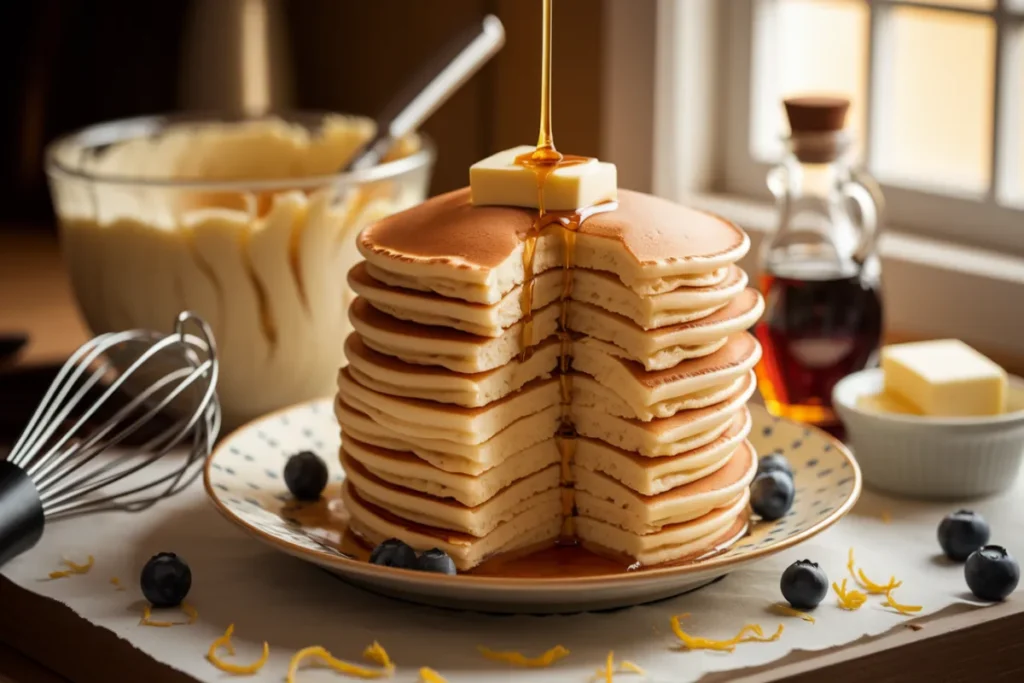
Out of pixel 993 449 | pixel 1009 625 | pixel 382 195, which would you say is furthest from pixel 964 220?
pixel 1009 625

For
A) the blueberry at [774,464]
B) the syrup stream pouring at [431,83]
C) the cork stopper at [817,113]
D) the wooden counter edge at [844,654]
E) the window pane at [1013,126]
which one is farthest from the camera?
the window pane at [1013,126]

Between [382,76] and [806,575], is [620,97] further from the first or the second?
[806,575]

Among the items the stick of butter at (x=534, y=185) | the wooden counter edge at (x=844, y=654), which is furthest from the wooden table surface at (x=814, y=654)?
the stick of butter at (x=534, y=185)

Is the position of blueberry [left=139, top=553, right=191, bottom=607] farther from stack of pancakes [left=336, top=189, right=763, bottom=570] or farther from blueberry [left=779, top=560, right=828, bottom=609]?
blueberry [left=779, top=560, right=828, bottom=609]

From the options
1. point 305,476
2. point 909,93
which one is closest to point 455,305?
point 305,476

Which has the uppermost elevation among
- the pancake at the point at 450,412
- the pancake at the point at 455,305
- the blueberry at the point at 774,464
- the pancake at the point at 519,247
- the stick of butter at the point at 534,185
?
the stick of butter at the point at 534,185

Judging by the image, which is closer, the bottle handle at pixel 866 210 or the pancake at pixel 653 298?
the pancake at pixel 653 298

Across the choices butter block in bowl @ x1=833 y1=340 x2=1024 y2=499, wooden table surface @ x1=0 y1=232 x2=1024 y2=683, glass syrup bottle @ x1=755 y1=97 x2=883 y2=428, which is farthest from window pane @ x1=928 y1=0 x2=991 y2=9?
wooden table surface @ x1=0 y1=232 x2=1024 y2=683

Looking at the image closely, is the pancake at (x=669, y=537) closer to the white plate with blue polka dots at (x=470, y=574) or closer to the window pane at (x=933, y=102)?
the white plate with blue polka dots at (x=470, y=574)
